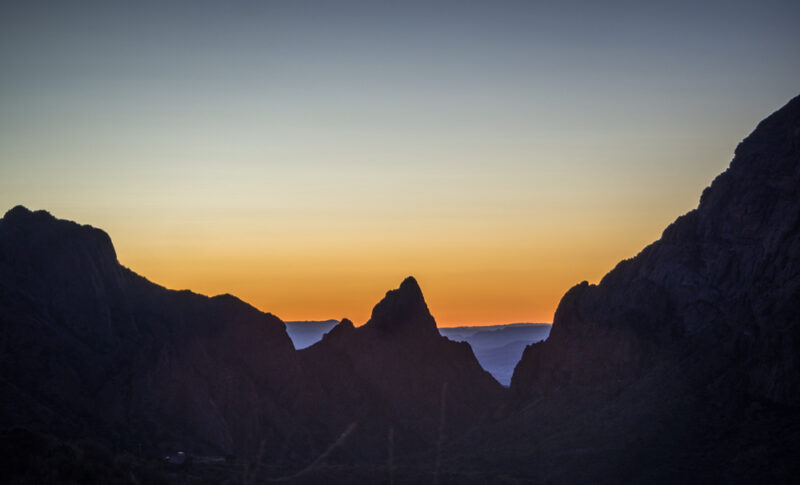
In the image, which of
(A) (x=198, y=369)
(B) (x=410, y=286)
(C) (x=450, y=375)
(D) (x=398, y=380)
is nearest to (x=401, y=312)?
(B) (x=410, y=286)

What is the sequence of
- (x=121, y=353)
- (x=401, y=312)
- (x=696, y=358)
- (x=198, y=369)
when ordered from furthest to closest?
1. (x=401, y=312)
2. (x=198, y=369)
3. (x=121, y=353)
4. (x=696, y=358)

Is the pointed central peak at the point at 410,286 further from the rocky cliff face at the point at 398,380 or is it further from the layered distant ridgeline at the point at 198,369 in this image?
the layered distant ridgeline at the point at 198,369

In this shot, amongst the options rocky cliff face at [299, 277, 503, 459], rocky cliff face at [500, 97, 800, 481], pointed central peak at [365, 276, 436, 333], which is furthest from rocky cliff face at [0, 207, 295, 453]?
rocky cliff face at [500, 97, 800, 481]

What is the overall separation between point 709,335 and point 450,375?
50610mm

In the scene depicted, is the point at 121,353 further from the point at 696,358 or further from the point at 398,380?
the point at 696,358

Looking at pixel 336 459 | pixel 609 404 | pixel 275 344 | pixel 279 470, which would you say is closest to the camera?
pixel 279 470

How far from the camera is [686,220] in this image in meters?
109

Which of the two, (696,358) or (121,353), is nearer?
(696,358)

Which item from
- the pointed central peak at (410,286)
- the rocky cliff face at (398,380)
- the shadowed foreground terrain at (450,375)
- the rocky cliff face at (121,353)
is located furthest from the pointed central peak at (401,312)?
the rocky cliff face at (121,353)

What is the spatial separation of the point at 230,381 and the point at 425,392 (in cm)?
3527

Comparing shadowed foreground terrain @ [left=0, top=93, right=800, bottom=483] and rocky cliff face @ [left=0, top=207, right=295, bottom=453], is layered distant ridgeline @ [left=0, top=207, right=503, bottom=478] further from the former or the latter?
shadowed foreground terrain @ [left=0, top=93, right=800, bottom=483]

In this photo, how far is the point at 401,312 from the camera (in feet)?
455

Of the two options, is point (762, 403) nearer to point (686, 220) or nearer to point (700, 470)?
point (700, 470)

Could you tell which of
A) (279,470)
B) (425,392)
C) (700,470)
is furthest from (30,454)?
(425,392)
